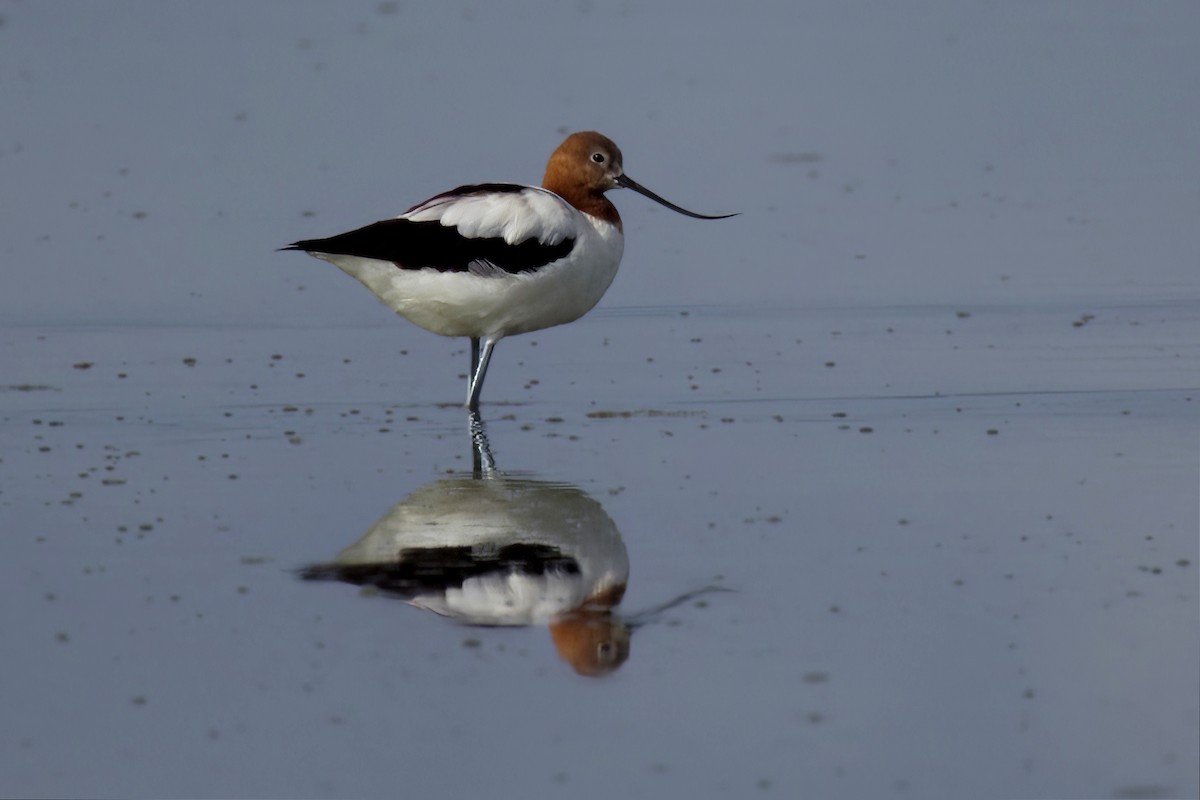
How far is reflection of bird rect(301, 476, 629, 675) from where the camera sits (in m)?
6.35

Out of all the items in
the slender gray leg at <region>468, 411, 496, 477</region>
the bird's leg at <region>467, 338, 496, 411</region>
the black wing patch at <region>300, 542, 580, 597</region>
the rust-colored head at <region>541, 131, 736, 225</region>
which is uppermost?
the rust-colored head at <region>541, 131, 736, 225</region>

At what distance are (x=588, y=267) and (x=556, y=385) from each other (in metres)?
0.61

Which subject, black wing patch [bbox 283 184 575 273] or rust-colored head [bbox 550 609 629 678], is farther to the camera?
black wing patch [bbox 283 184 575 273]

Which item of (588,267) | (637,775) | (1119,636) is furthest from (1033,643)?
(588,267)

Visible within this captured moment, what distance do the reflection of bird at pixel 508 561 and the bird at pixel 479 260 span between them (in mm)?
1445

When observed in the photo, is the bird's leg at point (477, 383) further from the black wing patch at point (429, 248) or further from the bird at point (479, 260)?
the black wing patch at point (429, 248)

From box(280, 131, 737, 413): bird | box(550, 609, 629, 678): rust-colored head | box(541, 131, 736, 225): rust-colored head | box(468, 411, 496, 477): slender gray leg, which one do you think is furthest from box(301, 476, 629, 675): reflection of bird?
box(541, 131, 736, 225): rust-colored head

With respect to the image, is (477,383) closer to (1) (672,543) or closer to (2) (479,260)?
(2) (479,260)

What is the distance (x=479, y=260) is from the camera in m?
9.09

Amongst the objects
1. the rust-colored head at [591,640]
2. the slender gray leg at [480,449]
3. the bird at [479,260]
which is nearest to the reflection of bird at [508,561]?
the rust-colored head at [591,640]

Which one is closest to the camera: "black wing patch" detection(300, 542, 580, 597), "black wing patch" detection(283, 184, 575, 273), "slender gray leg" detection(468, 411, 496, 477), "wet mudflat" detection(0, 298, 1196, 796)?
"wet mudflat" detection(0, 298, 1196, 796)

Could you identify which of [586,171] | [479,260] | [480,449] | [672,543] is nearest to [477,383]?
[479,260]

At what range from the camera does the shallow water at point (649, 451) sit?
5766 mm

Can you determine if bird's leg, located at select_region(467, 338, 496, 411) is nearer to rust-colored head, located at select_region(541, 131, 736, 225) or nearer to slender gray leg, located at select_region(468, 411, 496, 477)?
slender gray leg, located at select_region(468, 411, 496, 477)
